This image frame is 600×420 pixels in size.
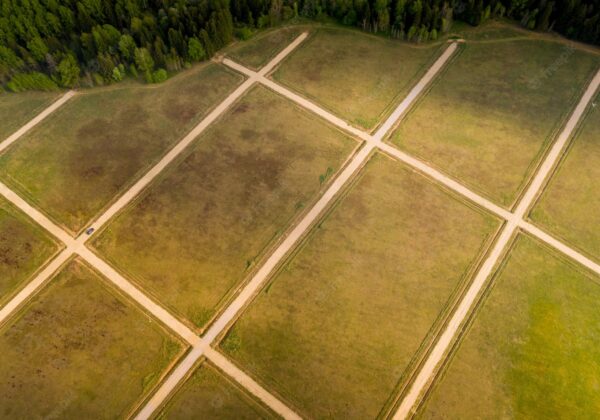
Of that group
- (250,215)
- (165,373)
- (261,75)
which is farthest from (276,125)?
(165,373)

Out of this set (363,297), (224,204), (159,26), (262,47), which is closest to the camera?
(363,297)

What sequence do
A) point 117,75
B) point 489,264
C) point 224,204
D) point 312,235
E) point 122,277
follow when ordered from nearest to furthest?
1. point 122,277
2. point 489,264
3. point 312,235
4. point 224,204
5. point 117,75

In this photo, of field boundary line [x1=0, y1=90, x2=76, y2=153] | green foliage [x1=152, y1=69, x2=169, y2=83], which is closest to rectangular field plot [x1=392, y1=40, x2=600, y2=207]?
green foliage [x1=152, y1=69, x2=169, y2=83]

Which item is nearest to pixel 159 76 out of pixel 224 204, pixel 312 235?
pixel 224 204

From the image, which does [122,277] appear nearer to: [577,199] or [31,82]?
[31,82]

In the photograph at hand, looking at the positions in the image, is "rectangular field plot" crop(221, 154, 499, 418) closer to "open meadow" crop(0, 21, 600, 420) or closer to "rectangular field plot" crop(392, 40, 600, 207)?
"open meadow" crop(0, 21, 600, 420)

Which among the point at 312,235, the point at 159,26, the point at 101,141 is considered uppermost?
the point at 159,26

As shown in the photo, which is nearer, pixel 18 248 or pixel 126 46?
pixel 18 248
